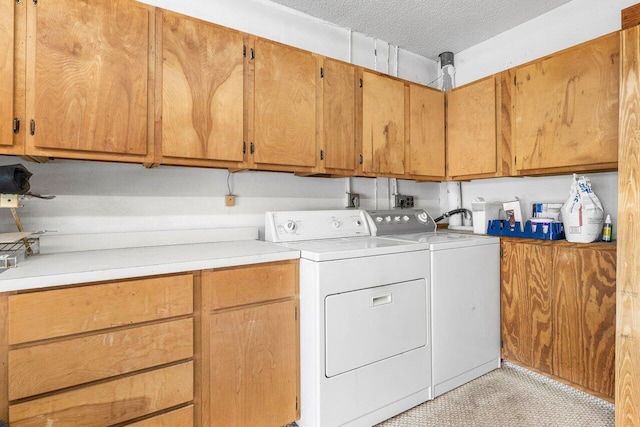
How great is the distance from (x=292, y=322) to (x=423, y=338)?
82cm

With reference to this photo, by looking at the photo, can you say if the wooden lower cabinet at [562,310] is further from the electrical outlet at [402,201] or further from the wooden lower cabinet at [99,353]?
the wooden lower cabinet at [99,353]

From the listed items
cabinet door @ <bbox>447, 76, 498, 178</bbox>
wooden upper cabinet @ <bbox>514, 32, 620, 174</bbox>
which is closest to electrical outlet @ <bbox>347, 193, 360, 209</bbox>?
cabinet door @ <bbox>447, 76, 498, 178</bbox>

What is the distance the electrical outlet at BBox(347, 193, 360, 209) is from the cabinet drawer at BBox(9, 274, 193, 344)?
1519 mm

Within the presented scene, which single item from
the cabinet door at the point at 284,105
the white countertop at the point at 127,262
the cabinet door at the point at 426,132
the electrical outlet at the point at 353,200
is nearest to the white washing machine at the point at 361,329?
the white countertop at the point at 127,262

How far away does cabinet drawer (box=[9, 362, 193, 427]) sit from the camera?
3.69ft

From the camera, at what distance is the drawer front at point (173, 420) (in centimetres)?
132

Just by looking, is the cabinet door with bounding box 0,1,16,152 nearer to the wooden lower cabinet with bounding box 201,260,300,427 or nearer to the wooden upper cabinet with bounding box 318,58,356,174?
the wooden lower cabinet with bounding box 201,260,300,427

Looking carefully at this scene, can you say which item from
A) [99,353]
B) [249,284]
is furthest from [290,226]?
[99,353]

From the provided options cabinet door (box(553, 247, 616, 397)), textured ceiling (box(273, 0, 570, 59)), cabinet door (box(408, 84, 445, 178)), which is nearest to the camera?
cabinet door (box(553, 247, 616, 397))

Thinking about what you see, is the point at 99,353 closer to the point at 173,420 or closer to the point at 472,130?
the point at 173,420

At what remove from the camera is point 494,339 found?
2.30 meters

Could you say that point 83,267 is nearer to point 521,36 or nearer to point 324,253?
point 324,253

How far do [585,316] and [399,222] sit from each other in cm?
125

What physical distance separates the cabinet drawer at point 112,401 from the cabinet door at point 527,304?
2.10 meters
